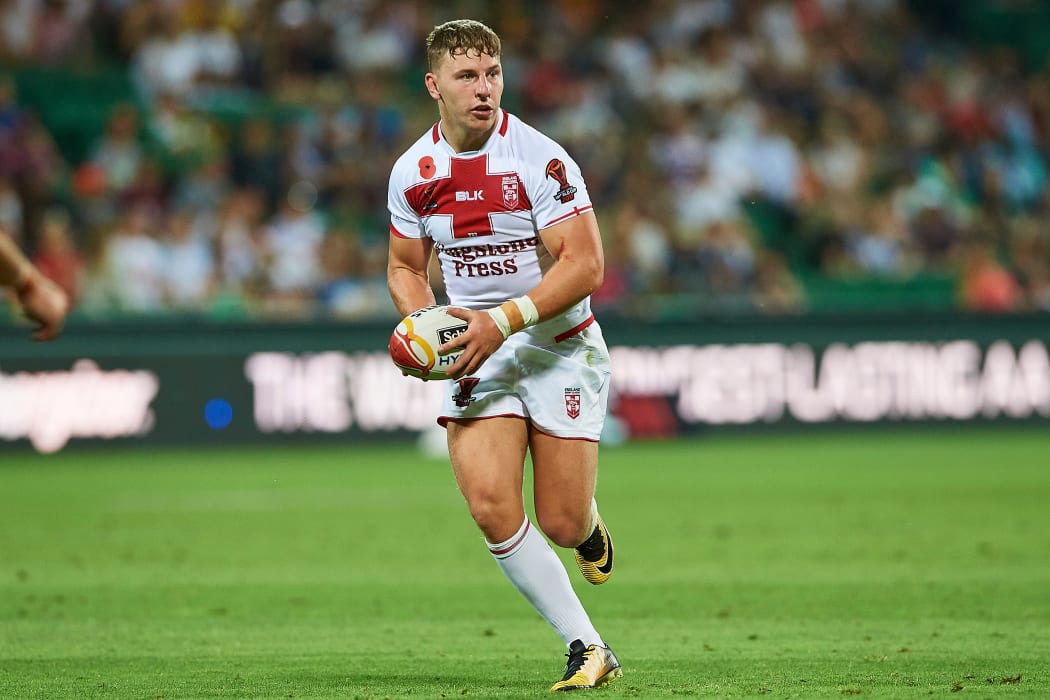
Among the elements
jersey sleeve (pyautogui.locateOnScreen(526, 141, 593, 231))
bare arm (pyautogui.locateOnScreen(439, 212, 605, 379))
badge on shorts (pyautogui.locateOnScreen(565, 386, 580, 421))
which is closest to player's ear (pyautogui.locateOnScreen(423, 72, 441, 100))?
jersey sleeve (pyautogui.locateOnScreen(526, 141, 593, 231))

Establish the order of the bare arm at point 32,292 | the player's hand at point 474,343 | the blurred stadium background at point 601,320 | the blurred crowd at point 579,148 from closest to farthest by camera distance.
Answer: the bare arm at point 32,292
the player's hand at point 474,343
the blurred stadium background at point 601,320
the blurred crowd at point 579,148

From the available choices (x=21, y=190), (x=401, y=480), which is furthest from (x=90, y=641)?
(x=21, y=190)

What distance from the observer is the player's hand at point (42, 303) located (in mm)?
5273

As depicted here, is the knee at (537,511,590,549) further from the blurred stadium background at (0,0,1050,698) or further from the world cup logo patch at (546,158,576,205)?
the world cup logo patch at (546,158,576,205)

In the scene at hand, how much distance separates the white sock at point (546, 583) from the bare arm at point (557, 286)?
0.75 meters

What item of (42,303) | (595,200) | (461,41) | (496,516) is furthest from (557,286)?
(595,200)

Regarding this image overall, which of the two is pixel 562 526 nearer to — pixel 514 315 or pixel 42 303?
pixel 514 315

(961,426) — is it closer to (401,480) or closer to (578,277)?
(401,480)

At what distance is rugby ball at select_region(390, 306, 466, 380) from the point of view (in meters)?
6.06

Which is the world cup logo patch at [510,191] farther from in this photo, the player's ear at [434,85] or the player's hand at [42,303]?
the player's hand at [42,303]

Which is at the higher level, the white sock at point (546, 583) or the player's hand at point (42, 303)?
the player's hand at point (42, 303)

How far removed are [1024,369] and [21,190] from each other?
38.6 ft

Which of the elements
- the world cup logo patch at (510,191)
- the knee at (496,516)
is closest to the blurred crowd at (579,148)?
the world cup logo patch at (510,191)

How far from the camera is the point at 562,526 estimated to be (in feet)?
21.3
